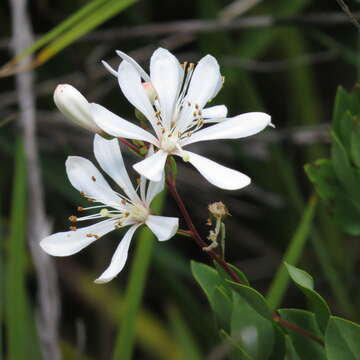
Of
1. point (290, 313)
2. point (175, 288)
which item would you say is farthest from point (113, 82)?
point (290, 313)

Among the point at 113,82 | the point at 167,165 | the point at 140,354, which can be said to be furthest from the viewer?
the point at 140,354

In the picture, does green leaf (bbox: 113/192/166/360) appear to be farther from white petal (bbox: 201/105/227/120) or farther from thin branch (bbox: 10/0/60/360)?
white petal (bbox: 201/105/227/120)

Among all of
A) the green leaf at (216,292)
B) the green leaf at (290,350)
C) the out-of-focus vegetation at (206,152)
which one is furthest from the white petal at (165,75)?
→ the out-of-focus vegetation at (206,152)

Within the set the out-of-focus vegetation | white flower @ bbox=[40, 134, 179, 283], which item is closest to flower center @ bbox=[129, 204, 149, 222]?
white flower @ bbox=[40, 134, 179, 283]

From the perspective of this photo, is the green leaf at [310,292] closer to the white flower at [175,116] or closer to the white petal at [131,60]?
the white flower at [175,116]

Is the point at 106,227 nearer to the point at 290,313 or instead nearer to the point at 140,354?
the point at 290,313
